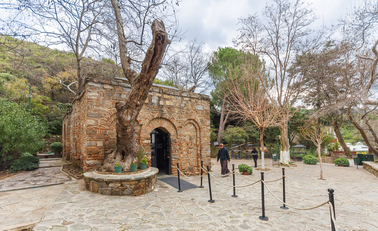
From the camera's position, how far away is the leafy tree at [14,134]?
7730mm

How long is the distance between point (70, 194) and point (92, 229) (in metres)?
2.46

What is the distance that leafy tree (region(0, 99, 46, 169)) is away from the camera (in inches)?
304

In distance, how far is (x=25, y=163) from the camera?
8617 mm

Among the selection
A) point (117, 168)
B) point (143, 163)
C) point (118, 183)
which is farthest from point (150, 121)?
point (118, 183)

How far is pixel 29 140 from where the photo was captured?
860 centimetres

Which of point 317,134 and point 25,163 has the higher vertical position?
point 317,134

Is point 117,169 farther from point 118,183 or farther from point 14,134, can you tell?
point 14,134

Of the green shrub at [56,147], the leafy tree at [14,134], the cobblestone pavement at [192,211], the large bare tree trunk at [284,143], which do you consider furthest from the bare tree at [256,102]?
the green shrub at [56,147]

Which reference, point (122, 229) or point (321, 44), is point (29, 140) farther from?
point (321, 44)

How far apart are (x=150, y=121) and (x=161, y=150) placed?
7.67 feet

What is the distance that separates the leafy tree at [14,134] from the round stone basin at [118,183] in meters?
5.22

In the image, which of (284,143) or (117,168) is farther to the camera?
(284,143)

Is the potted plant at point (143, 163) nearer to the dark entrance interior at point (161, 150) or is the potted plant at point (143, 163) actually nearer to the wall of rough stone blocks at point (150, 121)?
the wall of rough stone blocks at point (150, 121)

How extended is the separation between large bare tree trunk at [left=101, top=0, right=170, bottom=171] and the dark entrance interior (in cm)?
255
